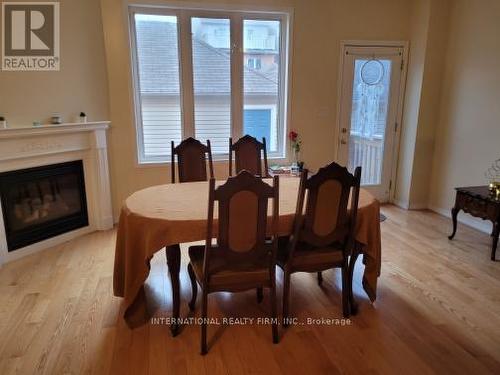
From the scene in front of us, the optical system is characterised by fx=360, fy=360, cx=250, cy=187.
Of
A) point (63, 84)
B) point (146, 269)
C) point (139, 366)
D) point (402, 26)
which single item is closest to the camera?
point (139, 366)

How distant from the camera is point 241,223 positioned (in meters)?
1.98

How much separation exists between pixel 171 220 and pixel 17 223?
2174mm

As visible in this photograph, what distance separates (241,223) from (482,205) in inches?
103

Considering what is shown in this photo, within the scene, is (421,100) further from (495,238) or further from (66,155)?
(66,155)

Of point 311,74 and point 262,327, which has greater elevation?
point 311,74

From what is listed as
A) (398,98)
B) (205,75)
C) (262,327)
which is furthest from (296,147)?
(262,327)

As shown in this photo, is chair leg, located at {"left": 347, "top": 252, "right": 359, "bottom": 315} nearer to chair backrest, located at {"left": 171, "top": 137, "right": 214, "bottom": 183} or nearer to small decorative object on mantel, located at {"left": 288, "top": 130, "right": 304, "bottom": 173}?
chair backrest, located at {"left": 171, "top": 137, "right": 214, "bottom": 183}

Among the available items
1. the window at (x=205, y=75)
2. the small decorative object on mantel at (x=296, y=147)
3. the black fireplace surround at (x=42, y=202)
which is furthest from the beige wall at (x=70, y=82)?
the small decorative object on mantel at (x=296, y=147)

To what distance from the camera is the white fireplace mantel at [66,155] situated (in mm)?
3219

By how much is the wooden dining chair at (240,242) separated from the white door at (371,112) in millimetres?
3014

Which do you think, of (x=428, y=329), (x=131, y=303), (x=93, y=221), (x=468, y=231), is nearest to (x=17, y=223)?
(x=93, y=221)

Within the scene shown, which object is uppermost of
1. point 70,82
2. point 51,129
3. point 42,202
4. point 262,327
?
point 70,82

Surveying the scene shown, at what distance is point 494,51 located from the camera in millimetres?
3791

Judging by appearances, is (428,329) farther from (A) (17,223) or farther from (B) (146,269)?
(A) (17,223)
